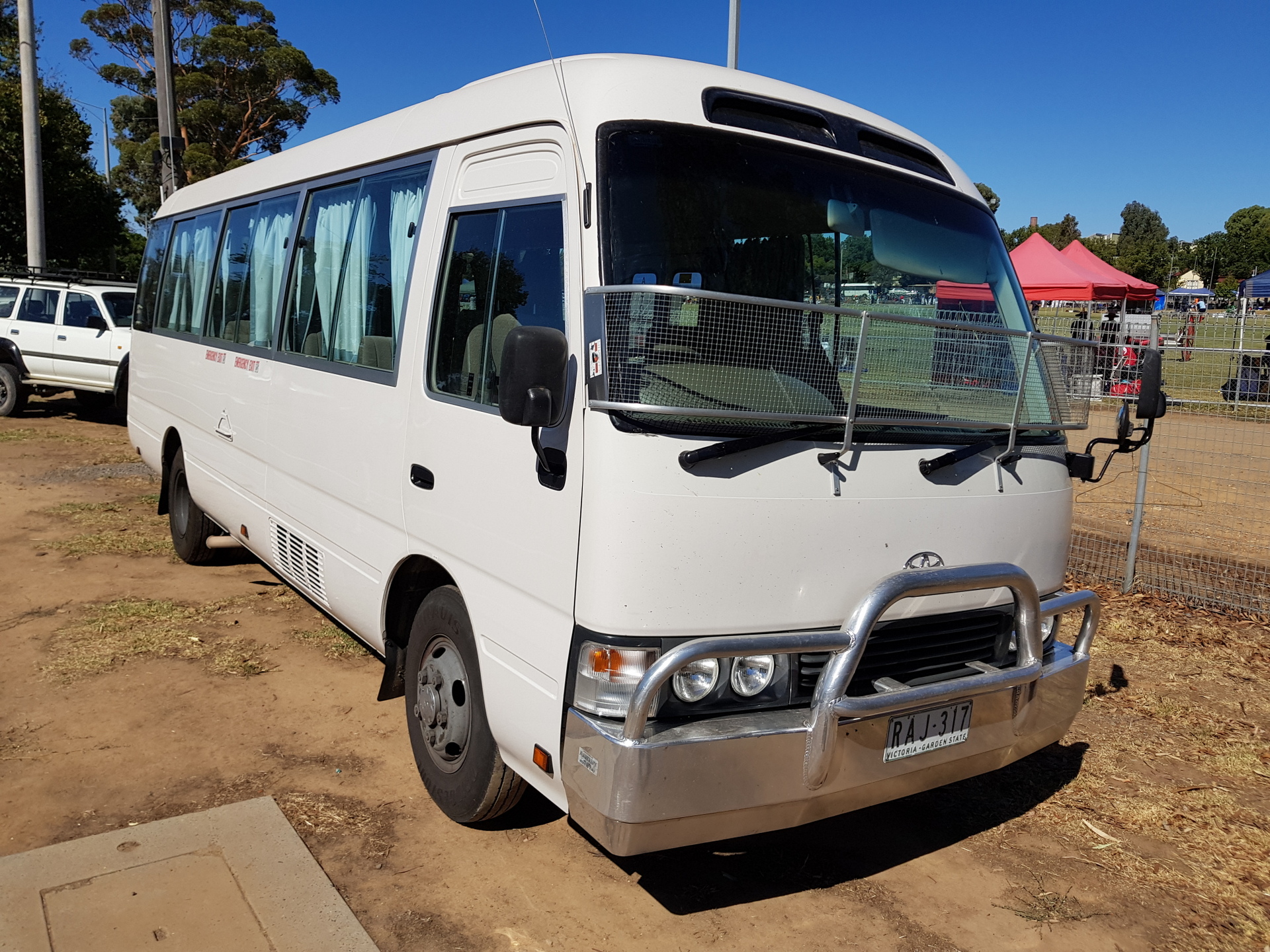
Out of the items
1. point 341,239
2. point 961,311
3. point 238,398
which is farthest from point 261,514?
point 961,311

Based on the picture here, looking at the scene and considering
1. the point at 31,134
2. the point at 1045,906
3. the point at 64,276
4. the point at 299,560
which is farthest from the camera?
the point at 31,134

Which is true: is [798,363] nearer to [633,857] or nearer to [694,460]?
[694,460]

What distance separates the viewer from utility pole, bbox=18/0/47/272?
19.0 metres

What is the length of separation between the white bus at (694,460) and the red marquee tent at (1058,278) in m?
21.8

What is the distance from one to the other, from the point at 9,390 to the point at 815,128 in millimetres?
15763

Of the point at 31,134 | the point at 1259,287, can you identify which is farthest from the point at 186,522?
the point at 1259,287

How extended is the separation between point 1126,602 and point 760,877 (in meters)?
4.78

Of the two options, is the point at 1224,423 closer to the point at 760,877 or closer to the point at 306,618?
the point at 760,877

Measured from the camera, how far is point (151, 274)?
8.42 meters

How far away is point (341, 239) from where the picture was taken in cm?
480

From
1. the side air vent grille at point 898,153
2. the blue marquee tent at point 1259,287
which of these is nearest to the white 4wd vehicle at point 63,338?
the side air vent grille at point 898,153

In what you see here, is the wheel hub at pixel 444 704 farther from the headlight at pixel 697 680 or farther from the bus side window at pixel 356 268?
the bus side window at pixel 356 268

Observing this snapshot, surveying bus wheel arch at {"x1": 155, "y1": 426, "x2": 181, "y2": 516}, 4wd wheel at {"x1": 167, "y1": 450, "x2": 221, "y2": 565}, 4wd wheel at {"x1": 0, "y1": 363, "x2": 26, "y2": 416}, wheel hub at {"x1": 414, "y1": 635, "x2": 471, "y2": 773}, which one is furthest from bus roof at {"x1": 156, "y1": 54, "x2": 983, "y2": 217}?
4wd wheel at {"x1": 0, "y1": 363, "x2": 26, "y2": 416}

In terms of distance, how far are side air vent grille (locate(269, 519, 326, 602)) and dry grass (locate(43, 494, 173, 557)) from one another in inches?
112
